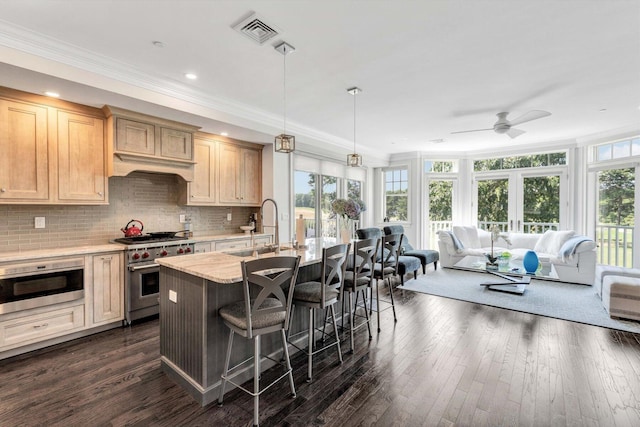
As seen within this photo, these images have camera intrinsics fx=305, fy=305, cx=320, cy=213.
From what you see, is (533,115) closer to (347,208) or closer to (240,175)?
(347,208)

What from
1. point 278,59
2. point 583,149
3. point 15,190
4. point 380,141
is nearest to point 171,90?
point 278,59

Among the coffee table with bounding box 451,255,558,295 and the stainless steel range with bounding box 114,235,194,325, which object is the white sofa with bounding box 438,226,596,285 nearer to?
the coffee table with bounding box 451,255,558,295

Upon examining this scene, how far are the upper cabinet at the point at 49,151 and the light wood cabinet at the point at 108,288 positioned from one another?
0.73 metres

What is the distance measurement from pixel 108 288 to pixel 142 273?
14.0 inches

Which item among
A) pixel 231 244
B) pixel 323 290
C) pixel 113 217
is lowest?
pixel 323 290

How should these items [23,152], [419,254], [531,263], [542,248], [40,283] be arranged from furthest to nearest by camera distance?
[542,248], [419,254], [531,263], [23,152], [40,283]

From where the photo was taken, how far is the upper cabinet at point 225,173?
4551 millimetres

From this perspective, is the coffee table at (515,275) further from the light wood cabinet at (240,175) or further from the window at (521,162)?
the light wood cabinet at (240,175)

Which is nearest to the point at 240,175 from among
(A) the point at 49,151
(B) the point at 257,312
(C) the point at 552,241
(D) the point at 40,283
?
(A) the point at 49,151

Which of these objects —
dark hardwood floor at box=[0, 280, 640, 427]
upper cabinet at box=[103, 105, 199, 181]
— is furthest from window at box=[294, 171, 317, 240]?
dark hardwood floor at box=[0, 280, 640, 427]

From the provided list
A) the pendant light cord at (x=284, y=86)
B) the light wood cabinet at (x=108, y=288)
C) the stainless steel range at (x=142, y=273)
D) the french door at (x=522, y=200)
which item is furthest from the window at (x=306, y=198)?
the french door at (x=522, y=200)

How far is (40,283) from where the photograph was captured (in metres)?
2.93

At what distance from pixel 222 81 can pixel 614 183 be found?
7097 mm

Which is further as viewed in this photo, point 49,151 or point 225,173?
point 225,173
